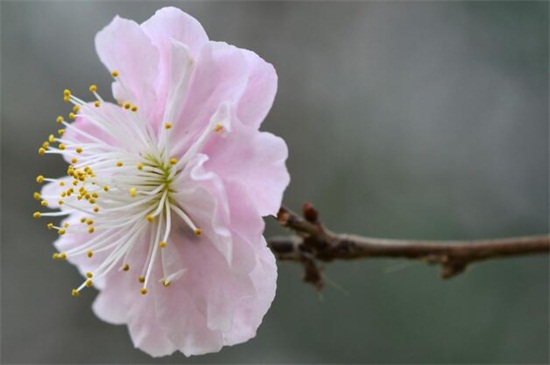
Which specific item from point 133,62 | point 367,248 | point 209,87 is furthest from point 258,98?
point 367,248

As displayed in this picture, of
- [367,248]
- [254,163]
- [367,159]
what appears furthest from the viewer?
[367,159]

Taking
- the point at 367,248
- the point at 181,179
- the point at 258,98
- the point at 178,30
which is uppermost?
the point at 178,30

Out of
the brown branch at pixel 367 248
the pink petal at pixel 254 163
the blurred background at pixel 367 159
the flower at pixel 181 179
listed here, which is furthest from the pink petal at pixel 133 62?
the blurred background at pixel 367 159

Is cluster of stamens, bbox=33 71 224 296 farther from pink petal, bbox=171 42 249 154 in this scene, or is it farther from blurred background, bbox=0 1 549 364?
blurred background, bbox=0 1 549 364

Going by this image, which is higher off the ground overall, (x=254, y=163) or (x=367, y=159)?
(x=367, y=159)

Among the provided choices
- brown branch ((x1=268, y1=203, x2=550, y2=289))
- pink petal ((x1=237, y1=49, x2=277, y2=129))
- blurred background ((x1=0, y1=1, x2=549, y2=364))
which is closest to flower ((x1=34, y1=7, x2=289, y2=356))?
pink petal ((x1=237, y1=49, x2=277, y2=129))

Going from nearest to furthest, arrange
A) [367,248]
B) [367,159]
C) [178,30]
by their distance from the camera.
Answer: [178,30], [367,248], [367,159]

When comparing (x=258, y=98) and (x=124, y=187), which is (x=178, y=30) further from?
(x=124, y=187)
